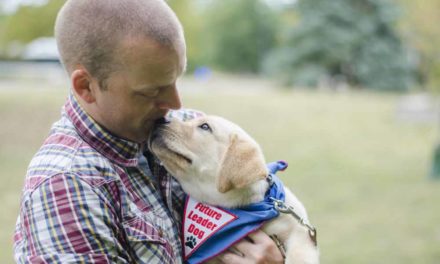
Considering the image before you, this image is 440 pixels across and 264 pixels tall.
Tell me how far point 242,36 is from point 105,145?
4590 centimetres

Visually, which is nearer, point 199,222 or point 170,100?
point 170,100

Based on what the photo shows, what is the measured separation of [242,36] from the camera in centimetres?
4728

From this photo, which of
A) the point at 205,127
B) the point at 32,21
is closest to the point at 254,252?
the point at 205,127

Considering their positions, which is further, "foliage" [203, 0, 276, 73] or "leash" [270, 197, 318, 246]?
"foliage" [203, 0, 276, 73]

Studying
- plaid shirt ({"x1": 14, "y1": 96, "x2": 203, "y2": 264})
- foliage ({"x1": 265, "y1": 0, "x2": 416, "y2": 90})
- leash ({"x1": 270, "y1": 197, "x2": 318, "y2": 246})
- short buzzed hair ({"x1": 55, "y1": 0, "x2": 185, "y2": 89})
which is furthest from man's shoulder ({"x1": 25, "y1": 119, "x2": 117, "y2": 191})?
foliage ({"x1": 265, "y1": 0, "x2": 416, "y2": 90})

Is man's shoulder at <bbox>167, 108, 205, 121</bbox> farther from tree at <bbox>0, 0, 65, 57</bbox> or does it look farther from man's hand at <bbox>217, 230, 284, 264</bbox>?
tree at <bbox>0, 0, 65, 57</bbox>

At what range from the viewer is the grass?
293 inches

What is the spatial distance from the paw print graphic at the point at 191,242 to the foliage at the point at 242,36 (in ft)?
147

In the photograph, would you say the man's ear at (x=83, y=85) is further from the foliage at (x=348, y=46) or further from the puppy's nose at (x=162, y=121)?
the foliage at (x=348, y=46)

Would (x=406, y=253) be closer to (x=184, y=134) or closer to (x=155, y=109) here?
(x=184, y=134)

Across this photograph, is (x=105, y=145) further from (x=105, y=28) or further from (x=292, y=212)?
(x=292, y=212)

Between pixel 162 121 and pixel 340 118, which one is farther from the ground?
pixel 162 121

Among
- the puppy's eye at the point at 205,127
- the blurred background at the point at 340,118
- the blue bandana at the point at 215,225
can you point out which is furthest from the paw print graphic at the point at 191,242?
the blurred background at the point at 340,118

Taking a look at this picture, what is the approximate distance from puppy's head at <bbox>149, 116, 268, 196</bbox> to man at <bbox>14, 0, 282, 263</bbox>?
300mm
